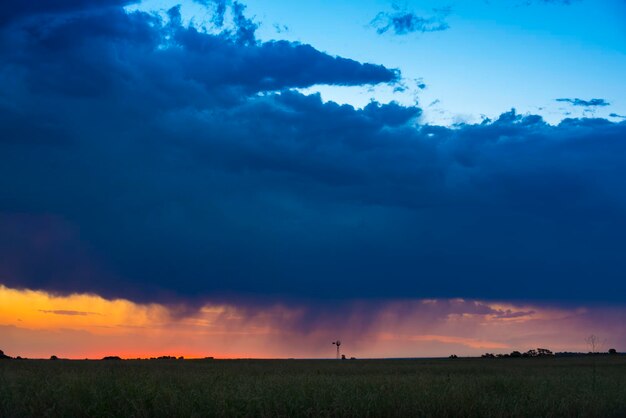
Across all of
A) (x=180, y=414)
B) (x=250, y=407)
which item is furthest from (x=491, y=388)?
(x=180, y=414)

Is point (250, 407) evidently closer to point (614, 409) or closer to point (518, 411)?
point (518, 411)

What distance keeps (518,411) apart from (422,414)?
2319 mm

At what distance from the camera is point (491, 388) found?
18688mm

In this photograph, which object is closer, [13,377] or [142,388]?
[142,388]

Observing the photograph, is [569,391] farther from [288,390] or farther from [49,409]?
[49,409]

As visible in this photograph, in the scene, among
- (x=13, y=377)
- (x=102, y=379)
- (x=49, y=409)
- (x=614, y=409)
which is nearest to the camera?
(x=49, y=409)

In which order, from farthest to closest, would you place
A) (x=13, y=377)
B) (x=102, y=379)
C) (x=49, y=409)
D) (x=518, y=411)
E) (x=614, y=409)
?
(x=13, y=377), (x=102, y=379), (x=614, y=409), (x=518, y=411), (x=49, y=409)

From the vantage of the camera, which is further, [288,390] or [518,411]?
[288,390]

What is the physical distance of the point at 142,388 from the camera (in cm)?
1523

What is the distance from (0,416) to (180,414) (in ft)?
12.5

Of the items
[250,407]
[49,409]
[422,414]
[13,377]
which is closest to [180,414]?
[250,407]

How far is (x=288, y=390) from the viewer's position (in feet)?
51.9

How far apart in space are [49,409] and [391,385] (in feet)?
29.1

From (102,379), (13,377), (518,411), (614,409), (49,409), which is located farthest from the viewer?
(13,377)
